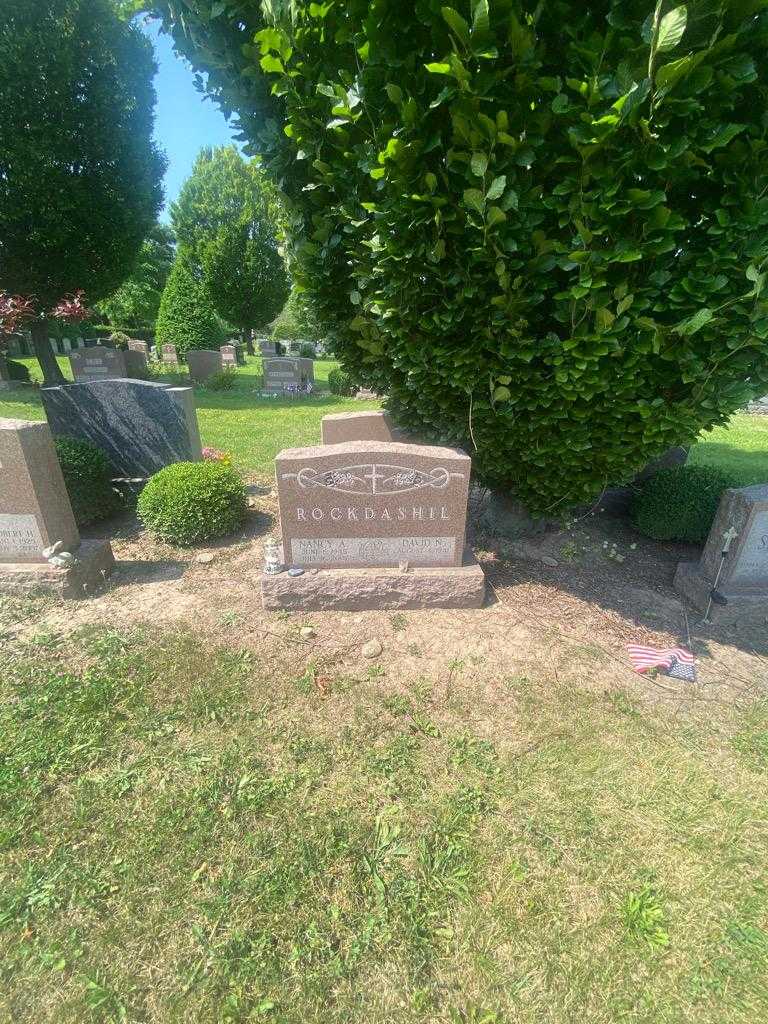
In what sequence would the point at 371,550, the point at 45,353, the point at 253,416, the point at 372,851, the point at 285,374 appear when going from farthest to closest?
the point at 285,374 < the point at 45,353 < the point at 253,416 < the point at 371,550 < the point at 372,851

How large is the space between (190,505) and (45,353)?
1487cm

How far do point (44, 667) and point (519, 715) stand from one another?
3418 mm

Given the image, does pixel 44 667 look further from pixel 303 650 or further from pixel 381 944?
pixel 381 944

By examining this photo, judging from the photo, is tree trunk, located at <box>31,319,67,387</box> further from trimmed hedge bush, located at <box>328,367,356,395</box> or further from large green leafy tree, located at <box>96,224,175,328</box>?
large green leafy tree, located at <box>96,224,175,328</box>

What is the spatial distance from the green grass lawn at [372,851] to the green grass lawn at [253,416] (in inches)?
212

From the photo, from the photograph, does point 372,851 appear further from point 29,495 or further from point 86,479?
point 86,479

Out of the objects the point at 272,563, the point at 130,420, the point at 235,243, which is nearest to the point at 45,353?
the point at 130,420

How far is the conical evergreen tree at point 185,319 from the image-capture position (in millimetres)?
23625

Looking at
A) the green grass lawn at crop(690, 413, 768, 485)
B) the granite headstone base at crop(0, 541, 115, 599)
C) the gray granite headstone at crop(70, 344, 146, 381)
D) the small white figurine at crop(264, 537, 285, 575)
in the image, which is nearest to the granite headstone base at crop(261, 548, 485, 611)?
the small white figurine at crop(264, 537, 285, 575)

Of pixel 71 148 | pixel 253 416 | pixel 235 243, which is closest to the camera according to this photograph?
pixel 71 148

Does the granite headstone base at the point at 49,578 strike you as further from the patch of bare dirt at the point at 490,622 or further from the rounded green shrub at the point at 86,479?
the rounded green shrub at the point at 86,479

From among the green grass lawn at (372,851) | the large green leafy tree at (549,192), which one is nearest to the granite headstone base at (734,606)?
the green grass lawn at (372,851)

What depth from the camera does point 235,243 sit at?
2616 centimetres

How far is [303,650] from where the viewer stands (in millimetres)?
3727
